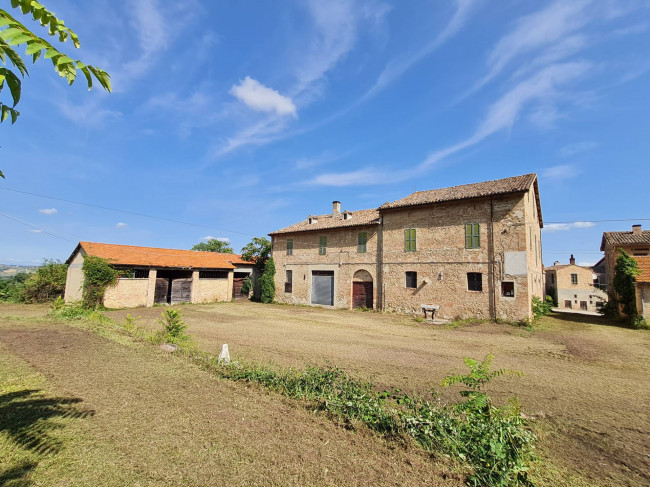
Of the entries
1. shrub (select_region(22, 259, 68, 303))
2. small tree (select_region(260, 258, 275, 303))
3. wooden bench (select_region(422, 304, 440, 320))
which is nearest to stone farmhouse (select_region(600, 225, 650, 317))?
wooden bench (select_region(422, 304, 440, 320))

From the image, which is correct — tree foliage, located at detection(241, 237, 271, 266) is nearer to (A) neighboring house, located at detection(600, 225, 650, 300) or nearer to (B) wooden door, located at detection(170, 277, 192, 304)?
(B) wooden door, located at detection(170, 277, 192, 304)

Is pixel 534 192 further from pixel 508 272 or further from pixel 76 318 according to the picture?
pixel 76 318

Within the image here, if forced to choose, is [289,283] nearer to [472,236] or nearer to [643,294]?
[472,236]

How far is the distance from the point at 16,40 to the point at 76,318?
16316 millimetres

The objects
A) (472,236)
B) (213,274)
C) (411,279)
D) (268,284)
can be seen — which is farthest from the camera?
(268,284)

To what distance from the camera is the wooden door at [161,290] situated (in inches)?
877

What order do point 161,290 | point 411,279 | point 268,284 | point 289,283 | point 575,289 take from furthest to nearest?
point 575,289
point 268,284
point 289,283
point 161,290
point 411,279

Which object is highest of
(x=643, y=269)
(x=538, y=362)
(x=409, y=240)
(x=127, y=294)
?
(x=409, y=240)

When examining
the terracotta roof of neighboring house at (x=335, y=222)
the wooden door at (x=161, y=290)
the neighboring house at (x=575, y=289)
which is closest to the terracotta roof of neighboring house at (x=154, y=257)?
the wooden door at (x=161, y=290)

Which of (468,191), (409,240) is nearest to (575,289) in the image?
(468,191)

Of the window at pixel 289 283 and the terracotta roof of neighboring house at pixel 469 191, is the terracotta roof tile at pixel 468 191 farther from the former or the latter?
the window at pixel 289 283

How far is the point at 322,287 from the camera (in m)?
24.0

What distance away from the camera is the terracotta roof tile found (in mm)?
16764

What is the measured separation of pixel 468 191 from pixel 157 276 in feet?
75.4
